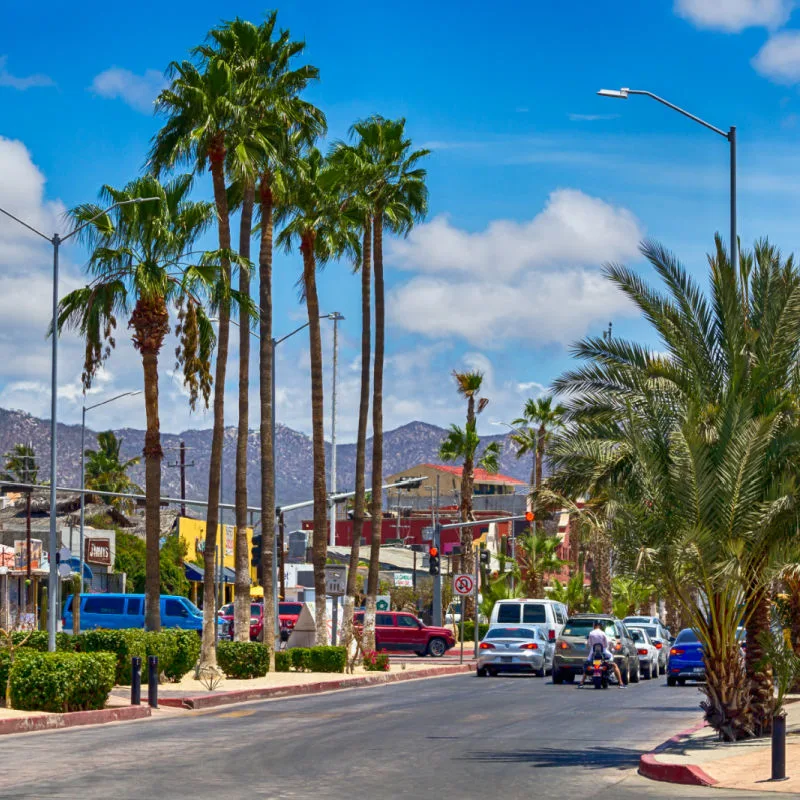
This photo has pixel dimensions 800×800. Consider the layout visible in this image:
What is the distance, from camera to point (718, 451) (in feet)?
60.9

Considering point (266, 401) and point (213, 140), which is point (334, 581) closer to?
point (266, 401)

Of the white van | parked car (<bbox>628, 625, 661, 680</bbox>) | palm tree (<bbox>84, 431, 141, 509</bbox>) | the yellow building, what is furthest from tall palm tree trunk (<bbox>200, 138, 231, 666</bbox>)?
palm tree (<bbox>84, 431, 141, 509</bbox>)

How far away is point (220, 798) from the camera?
13.6m

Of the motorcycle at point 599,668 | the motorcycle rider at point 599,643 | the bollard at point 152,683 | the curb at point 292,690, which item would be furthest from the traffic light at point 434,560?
the bollard at point 152,683

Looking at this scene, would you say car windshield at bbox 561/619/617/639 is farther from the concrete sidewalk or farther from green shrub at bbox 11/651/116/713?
the concrete sidewalk

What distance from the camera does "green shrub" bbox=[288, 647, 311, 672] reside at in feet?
123

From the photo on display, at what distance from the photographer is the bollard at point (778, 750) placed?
48.6 ft

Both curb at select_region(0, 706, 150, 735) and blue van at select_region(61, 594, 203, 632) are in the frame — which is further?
blue van at select_region(61, 594, 203, 632)

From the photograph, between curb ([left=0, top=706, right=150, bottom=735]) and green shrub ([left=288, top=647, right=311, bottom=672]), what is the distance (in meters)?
13.0

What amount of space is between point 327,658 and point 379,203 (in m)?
14.1

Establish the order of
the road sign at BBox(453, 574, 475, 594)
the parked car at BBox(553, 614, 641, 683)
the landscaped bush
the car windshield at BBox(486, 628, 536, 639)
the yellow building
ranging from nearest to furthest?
the parked car at BBox(553, 614, 641, 683)
the landscaped bush
the car windshield at BBox(486, 628, 536, 639)
the road sign at BBox(453, 574, 475, 594)
the yellow building

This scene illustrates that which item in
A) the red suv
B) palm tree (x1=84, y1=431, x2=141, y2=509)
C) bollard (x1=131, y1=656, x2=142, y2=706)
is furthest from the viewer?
palm tree (x1=84, y1=431, x2=141, y2=509)

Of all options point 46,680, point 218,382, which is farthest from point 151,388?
point 46,680

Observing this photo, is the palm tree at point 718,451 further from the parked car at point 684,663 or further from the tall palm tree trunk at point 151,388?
the parked car at point 684,663
